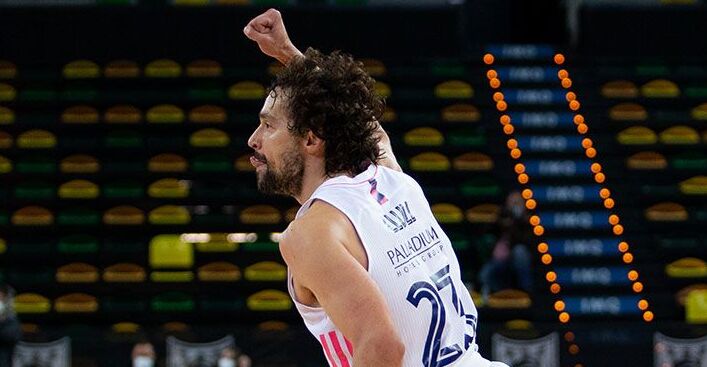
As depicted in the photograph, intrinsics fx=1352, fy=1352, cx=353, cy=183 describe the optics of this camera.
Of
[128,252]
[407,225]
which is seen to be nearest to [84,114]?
[128,252]

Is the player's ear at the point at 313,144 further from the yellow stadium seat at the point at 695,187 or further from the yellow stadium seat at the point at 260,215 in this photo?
the yellow stadium seat at the point at 695,187

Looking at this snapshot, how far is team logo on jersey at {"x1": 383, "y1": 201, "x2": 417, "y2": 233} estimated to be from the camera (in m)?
3.63

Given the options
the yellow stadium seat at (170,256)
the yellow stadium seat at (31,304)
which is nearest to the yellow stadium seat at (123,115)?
the yellow stadium seat at (170,256)

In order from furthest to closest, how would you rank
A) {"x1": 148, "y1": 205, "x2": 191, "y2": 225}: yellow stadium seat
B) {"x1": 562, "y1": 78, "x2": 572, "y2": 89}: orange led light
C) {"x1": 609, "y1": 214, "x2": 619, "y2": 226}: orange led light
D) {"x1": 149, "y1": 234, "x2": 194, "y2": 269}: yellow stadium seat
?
{"x1": 562, "y1": 78, "x2": 572, "y2": 89}: orange led light, {"x1": 609, "y1": 214, "x2": 619, "y2": 226}: orange led light, {"x1": 148, "y1": 205, "x2": 191, "y2": 225}: yellow stadium seat, {"x1": 149, "y1": 234, "x2": 194, "y2": 269}: yellow stadium seat

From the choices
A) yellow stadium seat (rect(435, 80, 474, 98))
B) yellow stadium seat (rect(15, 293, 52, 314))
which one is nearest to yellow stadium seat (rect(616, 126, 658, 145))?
yellow stadium seat (rect(435, 80, 474, 98))

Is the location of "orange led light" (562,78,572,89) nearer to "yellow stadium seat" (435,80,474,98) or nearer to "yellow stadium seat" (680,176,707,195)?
"yellow stadium seat" (435,80,474,98)

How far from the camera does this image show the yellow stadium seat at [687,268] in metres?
16.8

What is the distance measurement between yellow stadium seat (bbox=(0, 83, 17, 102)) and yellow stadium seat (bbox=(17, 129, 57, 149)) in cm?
68

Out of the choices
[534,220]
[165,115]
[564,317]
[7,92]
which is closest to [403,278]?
[564,317]

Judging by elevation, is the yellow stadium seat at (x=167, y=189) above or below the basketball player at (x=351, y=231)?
above

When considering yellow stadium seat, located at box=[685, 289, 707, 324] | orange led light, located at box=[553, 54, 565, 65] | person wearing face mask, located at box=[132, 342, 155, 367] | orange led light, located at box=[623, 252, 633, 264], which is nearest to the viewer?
person wearing face mask, located at box=[132, 342, 155, 367]

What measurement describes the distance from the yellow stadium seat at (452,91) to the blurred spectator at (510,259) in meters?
3.58

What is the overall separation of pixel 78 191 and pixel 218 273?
2.50m

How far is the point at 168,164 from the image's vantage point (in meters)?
17.8
